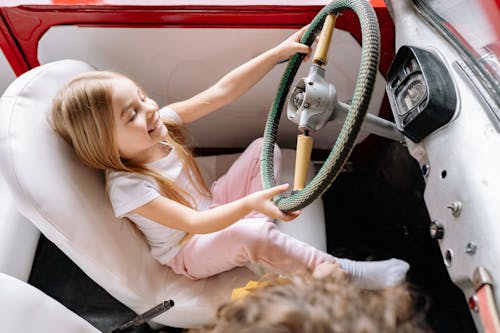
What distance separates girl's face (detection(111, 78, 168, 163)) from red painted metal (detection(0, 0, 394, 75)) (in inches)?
7.7

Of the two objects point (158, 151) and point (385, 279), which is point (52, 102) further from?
point (385, 279)

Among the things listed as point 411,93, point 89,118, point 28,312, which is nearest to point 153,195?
point 89,118

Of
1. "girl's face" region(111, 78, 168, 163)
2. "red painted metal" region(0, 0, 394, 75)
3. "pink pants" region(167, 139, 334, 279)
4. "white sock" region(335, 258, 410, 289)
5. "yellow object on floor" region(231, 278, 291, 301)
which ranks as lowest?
"white sock" region(335, 258, 410, 289)

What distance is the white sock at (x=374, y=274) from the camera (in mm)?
964

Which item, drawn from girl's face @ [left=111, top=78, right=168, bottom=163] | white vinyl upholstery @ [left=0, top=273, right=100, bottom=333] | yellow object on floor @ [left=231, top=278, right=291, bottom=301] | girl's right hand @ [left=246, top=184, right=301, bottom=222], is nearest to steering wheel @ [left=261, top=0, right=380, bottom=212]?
girl's right hand @ [left=246, top=184, right=301, bottom=222]

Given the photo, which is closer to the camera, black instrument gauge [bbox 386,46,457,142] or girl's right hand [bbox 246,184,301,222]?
black instrument gauge [bbox 386,46,457,142]

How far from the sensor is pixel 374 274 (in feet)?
3.20

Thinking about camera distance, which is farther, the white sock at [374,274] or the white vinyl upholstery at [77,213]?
the white sock at [374,274]

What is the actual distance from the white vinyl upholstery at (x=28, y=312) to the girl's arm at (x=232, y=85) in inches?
19.5

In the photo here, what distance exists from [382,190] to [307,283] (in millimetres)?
834

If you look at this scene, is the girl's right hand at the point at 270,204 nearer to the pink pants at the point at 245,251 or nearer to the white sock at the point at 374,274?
the pink pants at the point at 245,251

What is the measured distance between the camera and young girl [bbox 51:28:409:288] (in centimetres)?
86

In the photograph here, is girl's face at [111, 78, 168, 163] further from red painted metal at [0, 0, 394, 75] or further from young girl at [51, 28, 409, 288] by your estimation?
red painted metal at [0, 0, 394, 75]

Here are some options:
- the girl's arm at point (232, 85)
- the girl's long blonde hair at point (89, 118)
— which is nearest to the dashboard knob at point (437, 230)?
the girl's arm at point (232, 85)
